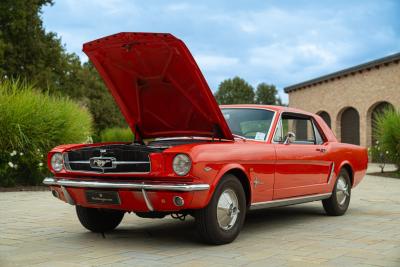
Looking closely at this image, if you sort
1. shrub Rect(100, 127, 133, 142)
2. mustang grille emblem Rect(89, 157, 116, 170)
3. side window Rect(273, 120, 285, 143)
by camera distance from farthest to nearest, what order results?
shrub Rect(100, 127, 133, 142)
side window Rect(273, 120, 285, 143)
mustang grille emblem Rect(89, 157, 116, 170)

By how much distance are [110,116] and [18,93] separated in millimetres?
44472

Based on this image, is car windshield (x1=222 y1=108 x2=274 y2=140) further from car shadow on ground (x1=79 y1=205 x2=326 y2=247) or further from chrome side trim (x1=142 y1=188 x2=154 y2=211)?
chrome side trim (x1=142 y1=188 x2=154 y2=211)

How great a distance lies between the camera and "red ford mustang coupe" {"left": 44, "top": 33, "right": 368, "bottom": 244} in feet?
17.0

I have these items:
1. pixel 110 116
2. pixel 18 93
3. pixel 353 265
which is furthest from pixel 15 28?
pixel 353 265

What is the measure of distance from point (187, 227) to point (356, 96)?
2322cm

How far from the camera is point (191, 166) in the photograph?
5.09m

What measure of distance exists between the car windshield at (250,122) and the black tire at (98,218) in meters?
1.75

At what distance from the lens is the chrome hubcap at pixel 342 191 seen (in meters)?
8.01

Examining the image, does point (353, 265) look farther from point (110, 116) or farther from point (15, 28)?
point (110, 116)

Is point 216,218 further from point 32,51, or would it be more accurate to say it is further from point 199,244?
point 32,51

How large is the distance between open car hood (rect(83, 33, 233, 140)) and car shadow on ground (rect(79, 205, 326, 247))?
117 centimetres

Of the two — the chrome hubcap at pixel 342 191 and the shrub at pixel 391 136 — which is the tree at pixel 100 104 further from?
the chrome hubcap at pixel 342 191

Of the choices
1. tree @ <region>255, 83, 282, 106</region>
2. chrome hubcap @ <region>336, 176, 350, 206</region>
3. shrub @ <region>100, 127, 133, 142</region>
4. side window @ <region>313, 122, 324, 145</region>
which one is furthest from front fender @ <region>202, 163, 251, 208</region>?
tree @ <region>255, 83, 282, 106</region>

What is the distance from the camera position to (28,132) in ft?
38.7
